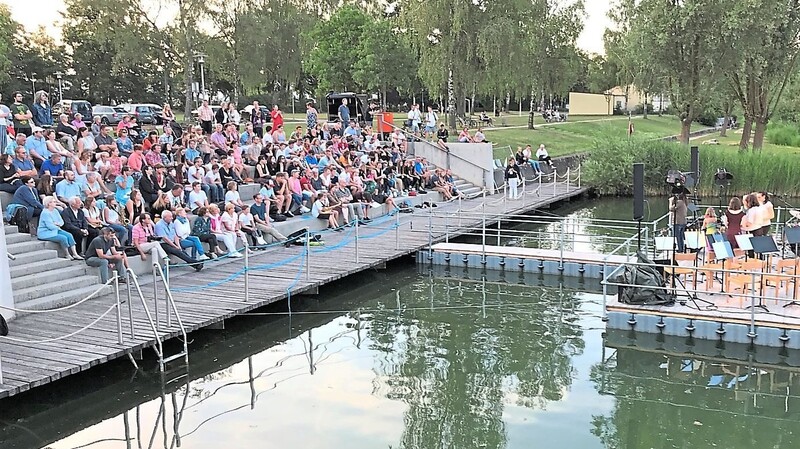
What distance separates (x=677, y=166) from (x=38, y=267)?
25.1m

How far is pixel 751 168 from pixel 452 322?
70.1ft

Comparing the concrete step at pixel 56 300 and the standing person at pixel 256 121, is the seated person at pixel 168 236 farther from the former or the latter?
the standing person at pixel 256 121

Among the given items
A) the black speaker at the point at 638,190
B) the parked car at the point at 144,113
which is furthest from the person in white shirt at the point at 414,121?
the black speaker at the point at 638,190

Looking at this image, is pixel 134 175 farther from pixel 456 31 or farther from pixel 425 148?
pixel 456 31

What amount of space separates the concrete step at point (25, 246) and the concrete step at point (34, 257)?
0.30 feet

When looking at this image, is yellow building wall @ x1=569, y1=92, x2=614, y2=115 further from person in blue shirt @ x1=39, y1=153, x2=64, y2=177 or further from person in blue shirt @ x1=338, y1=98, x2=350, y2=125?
person in blue shirt @ x1=39, y1=153, x2=64, y2=177

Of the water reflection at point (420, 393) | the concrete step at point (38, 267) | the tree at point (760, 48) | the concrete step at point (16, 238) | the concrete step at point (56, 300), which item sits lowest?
the water reflection at point (420, 393)

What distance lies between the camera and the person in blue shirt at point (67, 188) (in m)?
13.8

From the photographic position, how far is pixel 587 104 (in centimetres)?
7962

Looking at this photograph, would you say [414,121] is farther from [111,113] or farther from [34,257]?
[34,257]

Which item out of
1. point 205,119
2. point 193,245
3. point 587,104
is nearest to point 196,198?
point 193,245

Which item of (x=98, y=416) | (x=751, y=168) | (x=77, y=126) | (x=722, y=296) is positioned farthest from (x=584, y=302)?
(x=751, y=168)

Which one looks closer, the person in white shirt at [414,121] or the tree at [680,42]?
the person in white shirt at [414,121]

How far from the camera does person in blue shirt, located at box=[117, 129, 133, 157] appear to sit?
18052 millimetres
